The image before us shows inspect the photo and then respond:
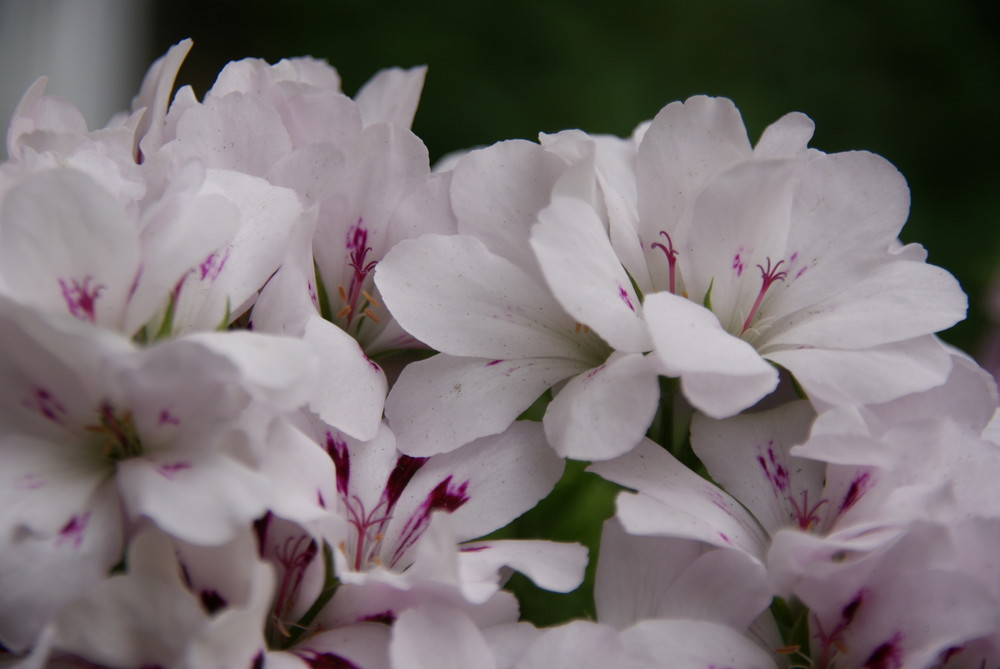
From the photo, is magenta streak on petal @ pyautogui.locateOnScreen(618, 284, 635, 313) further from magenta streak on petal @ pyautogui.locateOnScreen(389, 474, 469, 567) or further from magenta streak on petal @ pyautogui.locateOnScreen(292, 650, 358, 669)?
magenta streak on petal @ pyautogui.locateOnScreen(292, 650, 358, 669)

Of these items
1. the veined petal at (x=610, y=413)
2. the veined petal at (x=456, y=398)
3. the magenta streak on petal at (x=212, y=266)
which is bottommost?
the veined petal at (x=456, y=398)

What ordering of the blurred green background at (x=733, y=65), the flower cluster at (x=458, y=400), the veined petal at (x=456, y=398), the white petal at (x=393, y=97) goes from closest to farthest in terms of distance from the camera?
the flower cluster at (x=458, y=400) < the veined petal at (x=456, y=398) < the white petal at (x=393, y=97) < the blurred green background at (x=733, y=65)

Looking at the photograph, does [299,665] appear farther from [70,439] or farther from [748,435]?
[748,435]

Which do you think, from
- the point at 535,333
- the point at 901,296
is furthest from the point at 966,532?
the point at 535,333

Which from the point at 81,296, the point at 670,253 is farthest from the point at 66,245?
the point at 670,253

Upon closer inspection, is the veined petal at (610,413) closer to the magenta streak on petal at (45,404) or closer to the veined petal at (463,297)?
the veined petal at (463,297)

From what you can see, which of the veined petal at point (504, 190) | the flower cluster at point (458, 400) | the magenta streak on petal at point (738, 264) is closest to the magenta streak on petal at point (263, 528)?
the flower cluster at point (458, 400)
